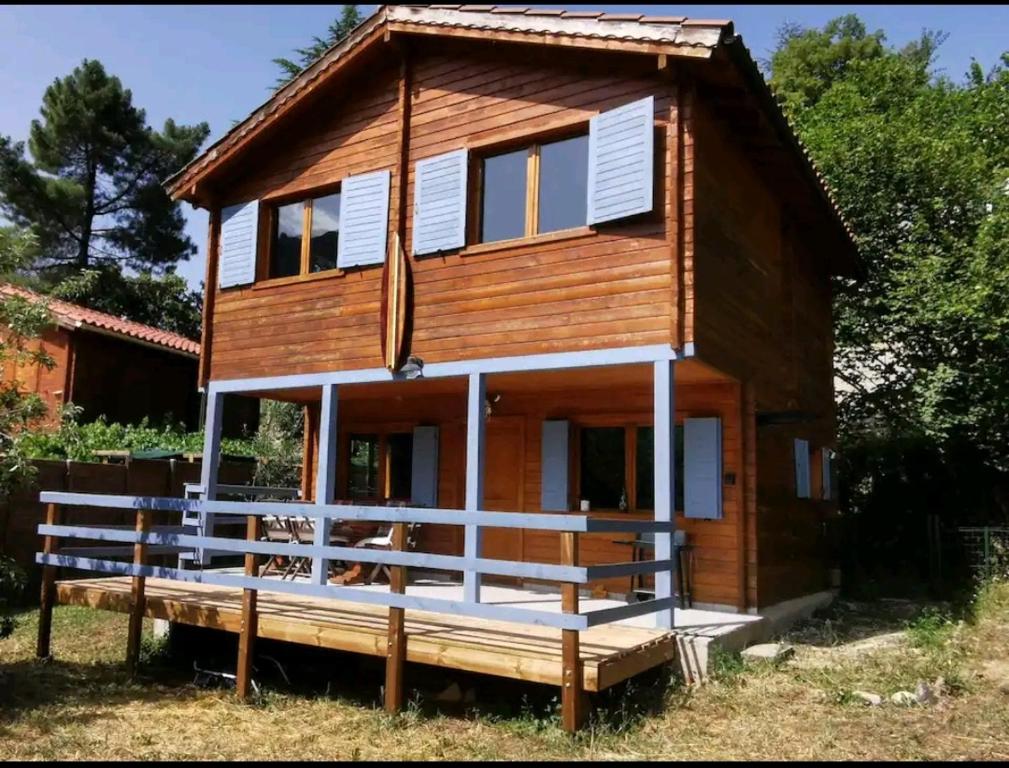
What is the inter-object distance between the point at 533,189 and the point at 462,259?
1034 millimetres

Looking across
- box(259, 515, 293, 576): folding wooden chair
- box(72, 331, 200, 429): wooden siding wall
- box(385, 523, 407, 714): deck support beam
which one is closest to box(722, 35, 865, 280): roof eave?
box(385, 523, 407, 714): deck support beam

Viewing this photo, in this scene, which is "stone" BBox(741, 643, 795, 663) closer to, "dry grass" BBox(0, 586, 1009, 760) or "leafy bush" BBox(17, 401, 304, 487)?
"dry grass" BBox(0, 586, 1009, 760)

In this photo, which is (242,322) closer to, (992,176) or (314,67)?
(314,67)

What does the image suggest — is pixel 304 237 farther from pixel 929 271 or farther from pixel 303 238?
pixel 929 271

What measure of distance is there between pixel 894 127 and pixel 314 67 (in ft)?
36.9

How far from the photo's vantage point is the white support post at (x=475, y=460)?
813cm

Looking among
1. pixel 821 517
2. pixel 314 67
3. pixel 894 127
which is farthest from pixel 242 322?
pixel 894 127

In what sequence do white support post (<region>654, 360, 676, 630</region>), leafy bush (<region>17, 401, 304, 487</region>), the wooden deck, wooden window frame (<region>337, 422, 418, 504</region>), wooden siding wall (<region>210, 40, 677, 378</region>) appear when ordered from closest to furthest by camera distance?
the wooden deck → white support post (<region>654, 360, 676, 630</region>) → wooden siding wall (<region>210, 40, 677, 378</region>) → wooden window frame (<region>337, 422, 418, 504</region>) → leafy bush (<region>17, 401, 304, 487</region>)

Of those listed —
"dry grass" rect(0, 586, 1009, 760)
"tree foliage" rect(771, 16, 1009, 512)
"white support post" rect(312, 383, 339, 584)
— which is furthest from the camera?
"tree foliage" rect(771, 16, 1009, 512)

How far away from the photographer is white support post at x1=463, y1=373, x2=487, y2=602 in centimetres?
813

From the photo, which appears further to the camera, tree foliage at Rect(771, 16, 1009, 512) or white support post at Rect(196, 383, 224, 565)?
tree foliage at Rect(771, 16, 1009, 512)

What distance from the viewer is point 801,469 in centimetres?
1100

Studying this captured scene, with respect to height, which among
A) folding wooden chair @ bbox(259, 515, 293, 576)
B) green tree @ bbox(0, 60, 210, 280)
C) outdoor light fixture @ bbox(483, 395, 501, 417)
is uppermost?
green tree @ bbox(0, 60, 210, 280)

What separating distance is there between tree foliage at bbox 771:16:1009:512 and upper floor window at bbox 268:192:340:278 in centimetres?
916
